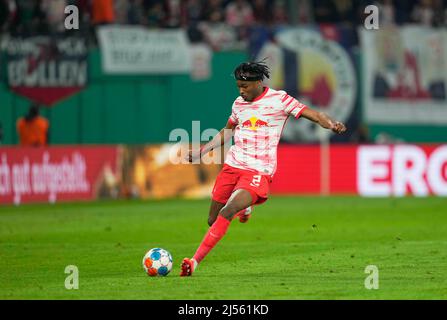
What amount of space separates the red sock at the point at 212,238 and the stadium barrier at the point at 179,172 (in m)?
13.7

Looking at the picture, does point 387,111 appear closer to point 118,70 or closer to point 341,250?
point 118,70

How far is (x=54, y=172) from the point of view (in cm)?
2662

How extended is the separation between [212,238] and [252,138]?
1.36 metres

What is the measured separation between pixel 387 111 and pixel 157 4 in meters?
7.26

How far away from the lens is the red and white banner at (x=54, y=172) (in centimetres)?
2595

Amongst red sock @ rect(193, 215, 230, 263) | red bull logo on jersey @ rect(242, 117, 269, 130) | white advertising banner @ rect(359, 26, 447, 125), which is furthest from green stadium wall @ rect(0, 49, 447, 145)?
red sock @ rect(193, 215, 230, 263)

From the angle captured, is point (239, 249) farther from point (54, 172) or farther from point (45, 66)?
point (45, 66)

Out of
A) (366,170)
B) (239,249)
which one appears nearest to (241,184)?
(239,249)

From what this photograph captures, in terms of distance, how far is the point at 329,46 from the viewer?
108ft

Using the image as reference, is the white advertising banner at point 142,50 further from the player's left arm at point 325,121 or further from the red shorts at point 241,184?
the player's left arm at point 325,121

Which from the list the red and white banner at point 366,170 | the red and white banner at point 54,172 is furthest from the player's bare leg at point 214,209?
the red and white banner at point 366,170

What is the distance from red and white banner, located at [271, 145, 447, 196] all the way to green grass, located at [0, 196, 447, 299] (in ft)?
5.69

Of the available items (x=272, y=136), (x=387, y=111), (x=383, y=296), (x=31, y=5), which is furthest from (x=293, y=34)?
(x=383, y=296)
